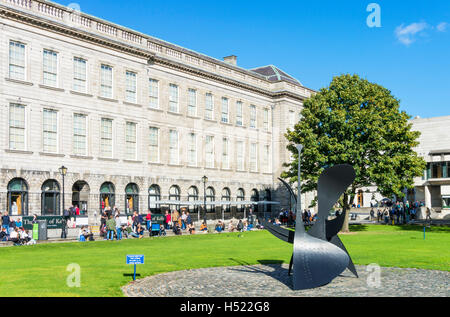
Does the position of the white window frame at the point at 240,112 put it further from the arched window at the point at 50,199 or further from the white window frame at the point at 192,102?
the arched window at the point at 50,199

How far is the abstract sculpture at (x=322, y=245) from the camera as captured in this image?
49.5 ft

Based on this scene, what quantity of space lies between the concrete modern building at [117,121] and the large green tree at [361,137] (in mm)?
14359

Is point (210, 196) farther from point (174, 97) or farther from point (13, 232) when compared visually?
point (13, 232)

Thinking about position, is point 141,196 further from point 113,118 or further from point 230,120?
point 230,120

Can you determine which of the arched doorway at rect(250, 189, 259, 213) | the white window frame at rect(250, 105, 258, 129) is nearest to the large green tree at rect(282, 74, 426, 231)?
the arched doorway at rect(250, 189, 259, 213)

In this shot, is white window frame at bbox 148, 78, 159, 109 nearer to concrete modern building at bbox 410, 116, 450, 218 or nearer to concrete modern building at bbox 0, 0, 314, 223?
concrete modern building at bbox 0, 0, 314, 223

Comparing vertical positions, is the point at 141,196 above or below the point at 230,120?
below

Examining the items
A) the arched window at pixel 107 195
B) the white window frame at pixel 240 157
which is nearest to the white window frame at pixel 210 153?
the white window frame at pixel 240 157

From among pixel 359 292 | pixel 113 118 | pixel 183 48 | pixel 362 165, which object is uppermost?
pixel 183 48

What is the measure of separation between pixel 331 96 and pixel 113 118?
745 inches

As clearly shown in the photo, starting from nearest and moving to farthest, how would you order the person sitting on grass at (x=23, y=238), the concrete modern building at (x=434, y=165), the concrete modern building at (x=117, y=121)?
the person sitting on grass at (x=23, y=238), the concrete modern building at (x=117, y=121), the concrete modern building at (x=434, y=165)

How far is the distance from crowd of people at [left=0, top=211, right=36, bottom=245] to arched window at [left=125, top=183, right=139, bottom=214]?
37.5 feet

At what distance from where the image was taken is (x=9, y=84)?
4128 centimetres
